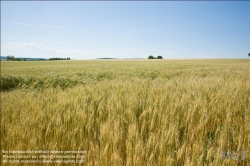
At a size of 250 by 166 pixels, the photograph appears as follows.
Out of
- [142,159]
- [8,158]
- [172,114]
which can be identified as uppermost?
[172,114]

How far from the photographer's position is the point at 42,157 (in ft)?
4.85

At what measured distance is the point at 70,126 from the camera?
193cm

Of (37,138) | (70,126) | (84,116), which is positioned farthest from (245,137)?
(37,138)

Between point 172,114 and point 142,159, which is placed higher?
point 172,114

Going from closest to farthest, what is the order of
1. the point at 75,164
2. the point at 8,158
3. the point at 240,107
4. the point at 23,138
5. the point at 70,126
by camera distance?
the point at 75,164, the point at 8,158, the point at 23,138, the point at 70,126, the point at 240,107

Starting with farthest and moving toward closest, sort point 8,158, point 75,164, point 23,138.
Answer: point 23,138 < point 8,158 < point 75,164

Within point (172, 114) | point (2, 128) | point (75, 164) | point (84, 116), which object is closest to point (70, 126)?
point (84, 116)

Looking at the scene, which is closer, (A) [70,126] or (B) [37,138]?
(B) [37,138]

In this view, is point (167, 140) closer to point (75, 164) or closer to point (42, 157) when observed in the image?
point (75, 164)

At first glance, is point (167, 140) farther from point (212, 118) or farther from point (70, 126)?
point (70, 126)

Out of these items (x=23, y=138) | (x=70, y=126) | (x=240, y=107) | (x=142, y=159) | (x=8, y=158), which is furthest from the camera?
(x=240, y=107)

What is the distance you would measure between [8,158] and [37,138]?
11.8 inches

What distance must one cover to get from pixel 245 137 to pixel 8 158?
2.16 m

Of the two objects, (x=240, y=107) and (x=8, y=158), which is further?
(x=240, y=107)
